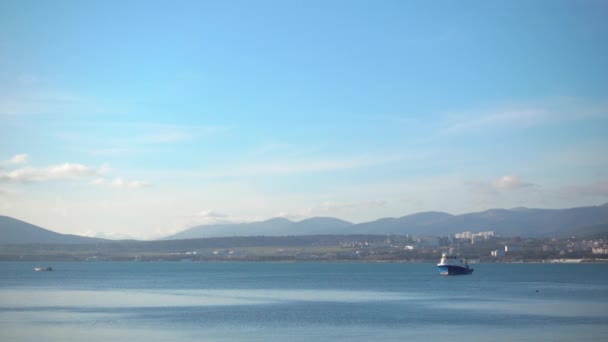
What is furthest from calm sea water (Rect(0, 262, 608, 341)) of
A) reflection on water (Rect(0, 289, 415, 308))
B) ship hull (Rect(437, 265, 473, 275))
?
ship hull (Rect(437, 265, 473, 275))

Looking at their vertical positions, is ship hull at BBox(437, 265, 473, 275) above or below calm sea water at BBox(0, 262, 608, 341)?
above

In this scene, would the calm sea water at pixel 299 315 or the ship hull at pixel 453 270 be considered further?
the ship hull at pixel 453 270

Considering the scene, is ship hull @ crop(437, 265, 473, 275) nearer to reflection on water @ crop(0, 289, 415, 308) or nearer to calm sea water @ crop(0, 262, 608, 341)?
calm sea water @ crop(0, 262, 608, 341)

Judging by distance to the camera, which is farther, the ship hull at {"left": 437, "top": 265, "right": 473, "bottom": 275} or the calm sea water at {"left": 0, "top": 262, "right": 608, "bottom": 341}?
the ship hull at {"left": 437, "top": 265, "right": 473, "bottom": 275}

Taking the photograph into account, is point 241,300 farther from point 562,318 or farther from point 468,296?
point 562,318

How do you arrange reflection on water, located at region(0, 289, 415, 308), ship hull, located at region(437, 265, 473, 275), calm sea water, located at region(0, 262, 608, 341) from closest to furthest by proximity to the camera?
calm sea water, located at region(0, 262, 608, 341) < reflection on water, located at region(0, 289, 415, 308) < ship hull, located at region(437, 265, 473, 275)

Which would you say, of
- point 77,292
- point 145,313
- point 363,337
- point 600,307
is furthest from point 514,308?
point 77,292

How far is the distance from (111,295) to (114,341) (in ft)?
118

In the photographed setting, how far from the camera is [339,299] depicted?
226ft

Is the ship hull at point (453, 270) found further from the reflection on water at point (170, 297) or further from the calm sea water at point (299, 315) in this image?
the reflection on water at point (170, 297)

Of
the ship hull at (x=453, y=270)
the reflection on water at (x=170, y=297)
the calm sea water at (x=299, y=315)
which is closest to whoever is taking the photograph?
the calm sea water at (x=299, y=315)

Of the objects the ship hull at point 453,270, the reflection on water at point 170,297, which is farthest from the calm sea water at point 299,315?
the ship hull at point 453,270

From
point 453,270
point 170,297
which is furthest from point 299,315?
point 453,270

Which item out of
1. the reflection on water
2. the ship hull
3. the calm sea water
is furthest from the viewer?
the ship hull
